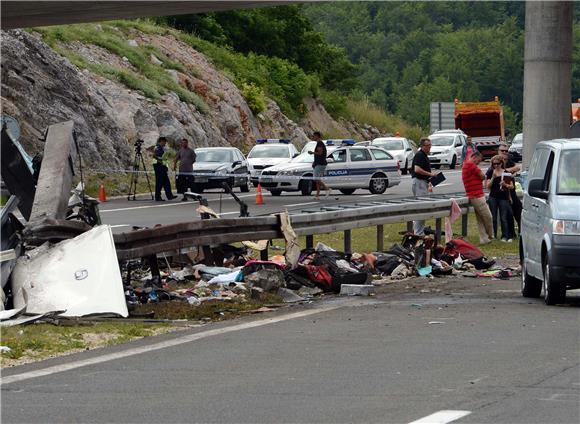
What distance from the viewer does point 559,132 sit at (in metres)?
29.2

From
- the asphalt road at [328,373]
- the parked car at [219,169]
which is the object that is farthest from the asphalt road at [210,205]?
the asphalt road at [328,373]

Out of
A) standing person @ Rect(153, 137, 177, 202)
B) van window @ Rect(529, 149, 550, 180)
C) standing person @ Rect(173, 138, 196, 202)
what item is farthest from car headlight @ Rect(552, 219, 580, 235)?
standing person @ Rect(173, 138, 196, 202)

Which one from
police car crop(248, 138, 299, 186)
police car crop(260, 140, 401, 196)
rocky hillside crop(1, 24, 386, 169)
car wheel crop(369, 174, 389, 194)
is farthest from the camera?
police car crop(248, 138, 299, 186)

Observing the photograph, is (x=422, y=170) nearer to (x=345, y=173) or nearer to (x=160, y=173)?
(x=160, y=173)

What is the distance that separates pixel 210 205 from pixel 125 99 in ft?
53.5

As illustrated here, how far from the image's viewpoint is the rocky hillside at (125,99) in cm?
4400

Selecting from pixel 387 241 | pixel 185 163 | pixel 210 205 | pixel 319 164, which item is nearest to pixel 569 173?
pixel 387 241

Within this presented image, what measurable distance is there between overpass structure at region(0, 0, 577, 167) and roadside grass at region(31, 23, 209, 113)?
24614mm

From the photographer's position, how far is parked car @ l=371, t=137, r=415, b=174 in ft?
192

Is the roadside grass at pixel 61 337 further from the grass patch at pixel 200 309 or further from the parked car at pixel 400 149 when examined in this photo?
the parked car at pixel 400 149

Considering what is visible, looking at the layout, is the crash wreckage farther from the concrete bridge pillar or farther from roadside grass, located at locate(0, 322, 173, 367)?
the concrete bridge pillar

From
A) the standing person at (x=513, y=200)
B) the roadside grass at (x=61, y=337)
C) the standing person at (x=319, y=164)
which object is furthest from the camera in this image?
the standing person at (x=319, y=164)

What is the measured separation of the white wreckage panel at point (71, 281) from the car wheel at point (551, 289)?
181 inches

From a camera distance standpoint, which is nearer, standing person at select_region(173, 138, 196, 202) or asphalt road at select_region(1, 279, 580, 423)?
asphalt road at select_region(1, 279, 580, 423)
